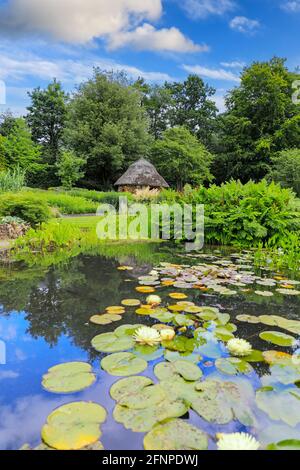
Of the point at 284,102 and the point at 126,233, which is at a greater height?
the point at 284,102

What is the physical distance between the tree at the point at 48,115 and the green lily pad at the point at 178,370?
2543 cm

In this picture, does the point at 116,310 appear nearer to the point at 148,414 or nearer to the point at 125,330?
the point at 125,330

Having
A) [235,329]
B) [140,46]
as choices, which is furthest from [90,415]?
[140,46]

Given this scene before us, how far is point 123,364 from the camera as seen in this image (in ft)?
4.83

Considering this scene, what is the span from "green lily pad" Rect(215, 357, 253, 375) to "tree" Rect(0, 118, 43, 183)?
20916 mm

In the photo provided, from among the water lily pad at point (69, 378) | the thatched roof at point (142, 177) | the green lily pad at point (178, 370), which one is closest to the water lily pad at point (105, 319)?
the water lily pad at point (69, 378)

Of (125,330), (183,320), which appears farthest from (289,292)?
(125,330)

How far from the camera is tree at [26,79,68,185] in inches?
995

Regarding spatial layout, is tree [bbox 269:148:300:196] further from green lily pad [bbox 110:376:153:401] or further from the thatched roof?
green lily pad [bbox 110:376:153:401]

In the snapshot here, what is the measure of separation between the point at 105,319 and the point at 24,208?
525 centimetres

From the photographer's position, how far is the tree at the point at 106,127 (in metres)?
20.4

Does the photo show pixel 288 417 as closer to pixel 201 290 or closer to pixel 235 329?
pixel 235 329
